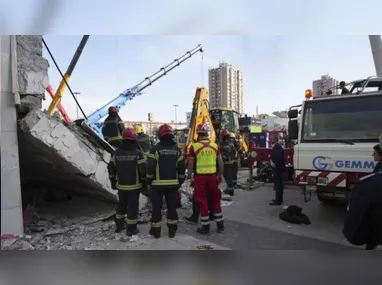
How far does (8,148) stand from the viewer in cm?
382

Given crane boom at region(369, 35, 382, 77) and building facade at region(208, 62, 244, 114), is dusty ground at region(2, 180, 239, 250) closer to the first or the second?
crane boom at region(369, 35, 382, 77)

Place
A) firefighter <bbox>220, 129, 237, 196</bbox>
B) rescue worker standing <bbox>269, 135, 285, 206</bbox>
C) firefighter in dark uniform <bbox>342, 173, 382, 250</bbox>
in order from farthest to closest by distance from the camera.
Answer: firefighter <bbox>220, 129, 237, 196</bbox>, rescue worker standing <bbox>269, 135, 285, 206</bbox>, firefighter in dark uniform <bbox>342, 173, 382, 250</bbox>

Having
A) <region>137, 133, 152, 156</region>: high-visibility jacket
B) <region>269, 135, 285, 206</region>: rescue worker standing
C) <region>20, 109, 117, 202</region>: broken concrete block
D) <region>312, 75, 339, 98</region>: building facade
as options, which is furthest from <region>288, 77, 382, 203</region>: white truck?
<region>20, 109, 117, 202</region>: broken concrete block

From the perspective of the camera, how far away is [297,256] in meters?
3.67

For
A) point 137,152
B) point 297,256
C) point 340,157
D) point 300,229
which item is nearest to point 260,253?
point 297,256

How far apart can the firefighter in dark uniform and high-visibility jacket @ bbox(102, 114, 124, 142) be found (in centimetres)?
438

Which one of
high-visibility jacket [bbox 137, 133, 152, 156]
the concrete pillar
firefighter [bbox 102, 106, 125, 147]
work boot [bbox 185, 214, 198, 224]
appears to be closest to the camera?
the concrete pillar

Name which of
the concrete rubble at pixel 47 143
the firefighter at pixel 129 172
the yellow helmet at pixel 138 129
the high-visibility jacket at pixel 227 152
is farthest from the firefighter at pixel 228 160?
the firefighter at pixel 129 172

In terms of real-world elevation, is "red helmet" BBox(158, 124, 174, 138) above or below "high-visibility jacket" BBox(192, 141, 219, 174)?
above

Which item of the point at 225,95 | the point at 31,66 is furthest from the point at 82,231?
the point at 225,95

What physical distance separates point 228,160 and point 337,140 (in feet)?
10.1

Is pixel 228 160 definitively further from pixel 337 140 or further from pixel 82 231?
pixel 82 231

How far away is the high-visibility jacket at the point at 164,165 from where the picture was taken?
14.0ft

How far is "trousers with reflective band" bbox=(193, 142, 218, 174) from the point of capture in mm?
4520
